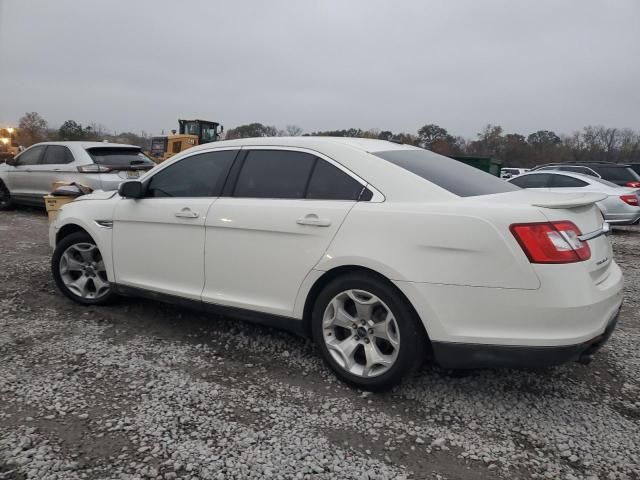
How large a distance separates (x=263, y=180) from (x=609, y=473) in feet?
8.44

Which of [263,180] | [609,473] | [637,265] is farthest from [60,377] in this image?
[637,265]

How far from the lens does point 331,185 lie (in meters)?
3.07

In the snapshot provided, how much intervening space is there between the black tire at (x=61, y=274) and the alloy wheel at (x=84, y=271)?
1 centimetres

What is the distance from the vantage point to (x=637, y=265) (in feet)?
22.5

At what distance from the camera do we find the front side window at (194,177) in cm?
360

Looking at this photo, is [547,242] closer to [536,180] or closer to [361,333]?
[361,333]

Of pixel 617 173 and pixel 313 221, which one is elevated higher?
pixel 617 173

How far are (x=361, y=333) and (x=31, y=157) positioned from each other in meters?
9.87

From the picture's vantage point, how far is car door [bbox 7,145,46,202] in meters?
9.96

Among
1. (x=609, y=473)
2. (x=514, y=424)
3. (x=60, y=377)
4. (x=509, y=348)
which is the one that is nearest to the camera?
(x=609, y=473)

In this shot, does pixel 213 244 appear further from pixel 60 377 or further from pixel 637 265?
pixel 637 265

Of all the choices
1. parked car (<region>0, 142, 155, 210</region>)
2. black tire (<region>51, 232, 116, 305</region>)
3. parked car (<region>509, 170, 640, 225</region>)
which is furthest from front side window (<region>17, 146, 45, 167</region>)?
parked car (<region>509, 170, 640, 225</region>)

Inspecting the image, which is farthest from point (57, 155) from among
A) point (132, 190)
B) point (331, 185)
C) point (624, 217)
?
point (624, 217)

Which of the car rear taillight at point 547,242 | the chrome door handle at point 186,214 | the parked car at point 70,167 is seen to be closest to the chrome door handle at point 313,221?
the chrome door handle at point 186,214
